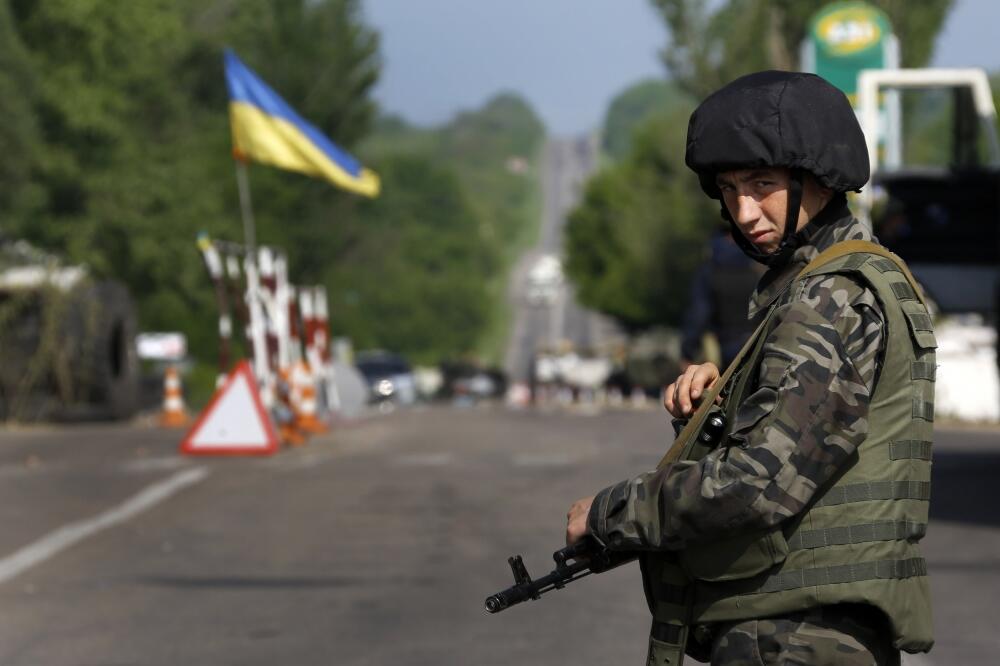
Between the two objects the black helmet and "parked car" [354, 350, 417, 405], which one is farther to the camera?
"parked car" [354, 350, 417, 405]

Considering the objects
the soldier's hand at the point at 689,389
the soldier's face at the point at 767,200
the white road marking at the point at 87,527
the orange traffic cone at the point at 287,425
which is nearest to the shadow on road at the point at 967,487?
the white road marking at the point at 87,527

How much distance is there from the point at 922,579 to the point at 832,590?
202mm

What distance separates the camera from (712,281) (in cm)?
1120

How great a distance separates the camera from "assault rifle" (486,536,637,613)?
10.5 ft

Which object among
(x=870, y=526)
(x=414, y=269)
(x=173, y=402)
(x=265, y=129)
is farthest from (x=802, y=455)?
(x=414, y=269)

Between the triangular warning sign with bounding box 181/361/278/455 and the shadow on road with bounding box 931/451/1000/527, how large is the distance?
5.83 meters

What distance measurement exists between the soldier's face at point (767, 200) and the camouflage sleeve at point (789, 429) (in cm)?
15

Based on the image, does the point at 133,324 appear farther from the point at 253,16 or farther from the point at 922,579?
the point at 253,16

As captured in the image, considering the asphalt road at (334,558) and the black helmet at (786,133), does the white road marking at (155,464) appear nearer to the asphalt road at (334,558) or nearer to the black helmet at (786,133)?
the asphalt road at (334,558)

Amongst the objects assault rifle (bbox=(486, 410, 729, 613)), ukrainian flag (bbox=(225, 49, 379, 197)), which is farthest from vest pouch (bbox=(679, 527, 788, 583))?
ukrainian flag (bbox=(225, 49, 379, 197))

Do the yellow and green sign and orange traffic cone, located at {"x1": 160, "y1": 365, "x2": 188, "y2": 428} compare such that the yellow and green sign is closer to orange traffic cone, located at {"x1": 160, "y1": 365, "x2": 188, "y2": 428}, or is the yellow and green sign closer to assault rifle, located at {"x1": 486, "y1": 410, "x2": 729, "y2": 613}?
orange traffic cone, located at {"x1": 160, "y1": 365, "x2": 188, "y2": 428}

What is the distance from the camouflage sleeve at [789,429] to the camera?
2971 millimetres

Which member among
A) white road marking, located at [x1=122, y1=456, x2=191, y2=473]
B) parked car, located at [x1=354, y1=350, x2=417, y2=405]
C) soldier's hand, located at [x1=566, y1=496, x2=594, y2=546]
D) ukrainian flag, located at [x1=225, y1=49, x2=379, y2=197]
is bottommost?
parked car, located at [x1=354, y1=350, x2=417, y2=405]

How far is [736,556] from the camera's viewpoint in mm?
3059
